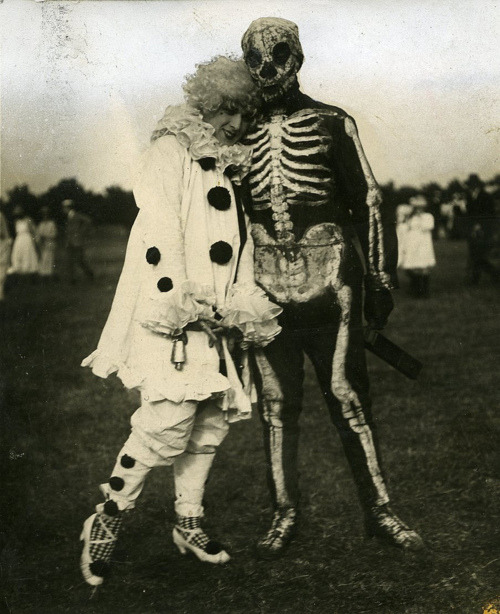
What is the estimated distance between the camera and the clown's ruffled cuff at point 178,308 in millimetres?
2957

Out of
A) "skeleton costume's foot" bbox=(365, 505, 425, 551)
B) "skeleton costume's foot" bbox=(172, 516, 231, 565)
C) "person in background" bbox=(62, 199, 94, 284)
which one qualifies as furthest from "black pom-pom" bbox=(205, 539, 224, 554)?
"person in background" bbox=(62, 199, 94, 284)

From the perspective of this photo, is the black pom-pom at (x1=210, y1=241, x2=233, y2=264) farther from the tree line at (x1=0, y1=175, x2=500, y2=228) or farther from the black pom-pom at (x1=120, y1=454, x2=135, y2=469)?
the black pom-pom at (x1=120, y1=454, x2=135, y2=469)

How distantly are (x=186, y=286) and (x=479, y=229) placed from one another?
4.85 ft

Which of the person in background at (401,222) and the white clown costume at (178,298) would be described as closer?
the white clown costume at (178,298)

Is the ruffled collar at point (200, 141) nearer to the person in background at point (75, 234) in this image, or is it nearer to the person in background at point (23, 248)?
the person in background at point (75, 234)

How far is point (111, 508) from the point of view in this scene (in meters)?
3.17

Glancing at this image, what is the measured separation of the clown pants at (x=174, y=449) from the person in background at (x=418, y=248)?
1.11 m

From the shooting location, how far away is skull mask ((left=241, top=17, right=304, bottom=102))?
3.03 meters

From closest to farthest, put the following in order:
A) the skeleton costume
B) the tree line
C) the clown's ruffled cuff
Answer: the clown's ruffled cuff → the skeleton costume → the tree line

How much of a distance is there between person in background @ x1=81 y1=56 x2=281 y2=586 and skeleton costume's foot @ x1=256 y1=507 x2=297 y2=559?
541mm

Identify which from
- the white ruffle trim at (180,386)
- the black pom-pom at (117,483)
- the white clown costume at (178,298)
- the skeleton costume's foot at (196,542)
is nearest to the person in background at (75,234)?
the white clown costume at (178,298)

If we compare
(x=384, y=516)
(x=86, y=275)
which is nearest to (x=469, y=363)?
(x=384, y=516)

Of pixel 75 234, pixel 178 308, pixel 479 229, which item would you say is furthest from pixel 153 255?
pixel 479 229

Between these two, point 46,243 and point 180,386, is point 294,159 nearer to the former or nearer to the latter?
point 180,386
